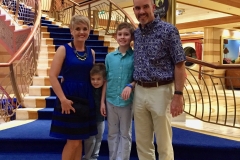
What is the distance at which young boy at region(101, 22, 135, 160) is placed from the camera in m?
1.99

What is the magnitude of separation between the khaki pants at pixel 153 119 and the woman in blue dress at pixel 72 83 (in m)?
0.43

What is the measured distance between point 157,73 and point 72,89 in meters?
0.68

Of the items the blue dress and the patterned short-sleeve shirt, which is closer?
the patterned short-sleeve shirt

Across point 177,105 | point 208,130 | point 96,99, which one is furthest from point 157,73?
point 208,130

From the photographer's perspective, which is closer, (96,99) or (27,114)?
(96,99)

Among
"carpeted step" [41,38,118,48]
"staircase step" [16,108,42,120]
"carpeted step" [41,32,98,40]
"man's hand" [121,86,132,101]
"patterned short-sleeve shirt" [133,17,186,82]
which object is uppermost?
"carpeted step" [41,32,98,40]

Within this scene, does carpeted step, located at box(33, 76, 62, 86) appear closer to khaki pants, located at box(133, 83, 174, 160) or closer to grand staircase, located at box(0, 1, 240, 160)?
grand staircase, located at box(0, 1, 240, 160)

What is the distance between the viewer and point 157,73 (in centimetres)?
177

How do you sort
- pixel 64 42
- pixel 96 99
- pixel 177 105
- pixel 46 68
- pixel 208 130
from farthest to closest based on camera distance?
pixel 64 42 → pixel 46 68 → pixel 208 130 → pixel 96 99 → pixel 177 105

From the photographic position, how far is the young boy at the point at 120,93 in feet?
6.54

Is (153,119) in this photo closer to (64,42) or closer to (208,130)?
(208,130)

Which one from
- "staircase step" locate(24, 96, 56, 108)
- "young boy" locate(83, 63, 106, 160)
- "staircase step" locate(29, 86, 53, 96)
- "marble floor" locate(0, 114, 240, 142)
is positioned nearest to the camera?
"young boy" locate(83, 63, 106, 160)

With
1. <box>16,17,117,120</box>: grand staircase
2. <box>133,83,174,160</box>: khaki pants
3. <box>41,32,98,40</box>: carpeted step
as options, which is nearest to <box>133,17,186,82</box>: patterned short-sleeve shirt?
<box>133,83,174,160</box>: khaki pants

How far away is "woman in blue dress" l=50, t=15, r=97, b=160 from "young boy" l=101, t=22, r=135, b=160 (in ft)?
0.64
